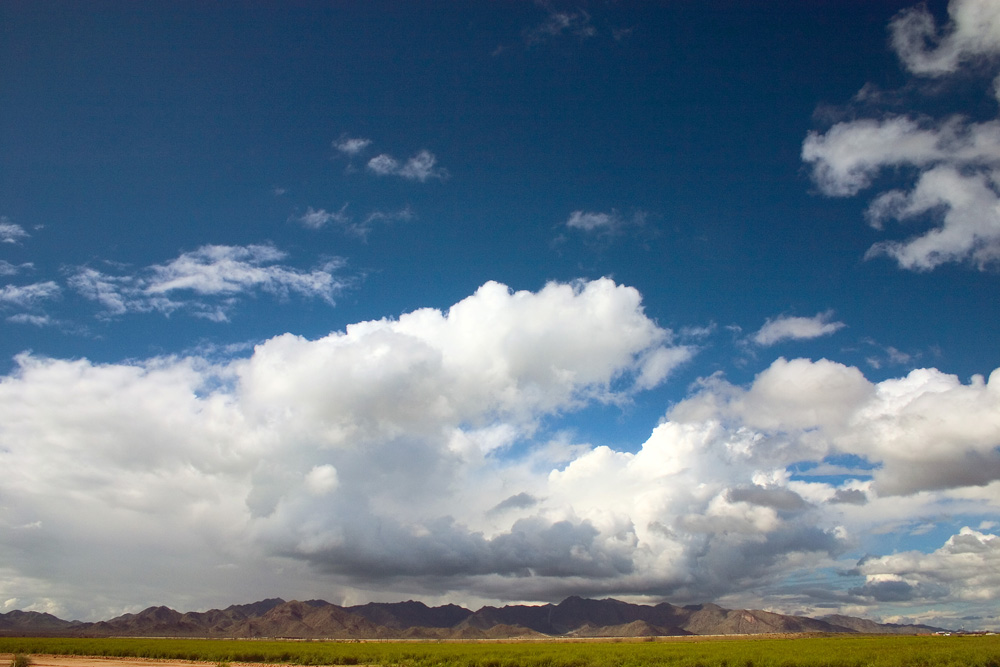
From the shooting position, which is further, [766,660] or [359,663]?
[359,663]

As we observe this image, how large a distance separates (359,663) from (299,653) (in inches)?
616

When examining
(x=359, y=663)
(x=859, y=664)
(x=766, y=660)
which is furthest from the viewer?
(x=359, y=663)

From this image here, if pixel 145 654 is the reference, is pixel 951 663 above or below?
above

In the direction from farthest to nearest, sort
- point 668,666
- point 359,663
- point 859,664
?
point 359,663, point 859,664, point 668,666

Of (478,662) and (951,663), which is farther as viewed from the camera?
(478,662)

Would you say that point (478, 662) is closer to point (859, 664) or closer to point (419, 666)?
point (419, 666)

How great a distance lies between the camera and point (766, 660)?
3312 inches

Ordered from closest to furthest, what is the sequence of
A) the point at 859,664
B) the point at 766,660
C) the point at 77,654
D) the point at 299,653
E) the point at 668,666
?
1. the point at 668,666
2. the point at 859,664
3. the point at 766,660
4. the point at 299,653
5. the point at 77,654

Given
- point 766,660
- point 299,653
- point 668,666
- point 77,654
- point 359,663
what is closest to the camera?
point 668,666

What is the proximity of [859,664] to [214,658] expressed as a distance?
106 m

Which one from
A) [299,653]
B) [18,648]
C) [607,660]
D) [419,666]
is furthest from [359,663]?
[18,648]

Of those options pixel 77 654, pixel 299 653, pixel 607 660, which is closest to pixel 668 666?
pixel 607 660

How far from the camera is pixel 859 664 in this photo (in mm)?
78938

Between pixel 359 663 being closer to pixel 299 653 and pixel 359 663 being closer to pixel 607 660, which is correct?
pixel 299 653
